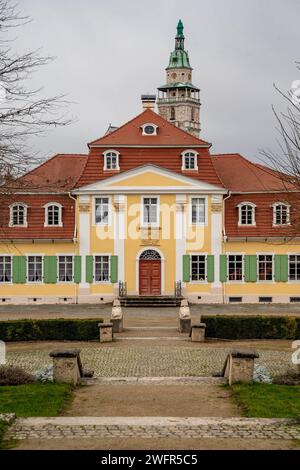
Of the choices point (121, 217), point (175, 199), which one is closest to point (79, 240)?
point (121, 217)

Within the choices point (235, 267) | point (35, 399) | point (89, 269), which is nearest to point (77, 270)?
point (89, 269)

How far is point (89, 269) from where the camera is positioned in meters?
39.1

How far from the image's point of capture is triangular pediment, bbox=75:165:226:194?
1535 inches

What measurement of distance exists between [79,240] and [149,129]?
6.87m

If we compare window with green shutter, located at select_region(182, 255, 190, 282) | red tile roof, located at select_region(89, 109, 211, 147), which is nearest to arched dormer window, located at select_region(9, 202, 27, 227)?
red tile roof, located at select_region(89, 109, 211, 147)

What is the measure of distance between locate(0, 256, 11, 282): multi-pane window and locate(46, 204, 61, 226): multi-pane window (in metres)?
2.76

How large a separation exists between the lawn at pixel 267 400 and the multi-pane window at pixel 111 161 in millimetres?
26079

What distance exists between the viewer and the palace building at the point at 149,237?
3903 cm

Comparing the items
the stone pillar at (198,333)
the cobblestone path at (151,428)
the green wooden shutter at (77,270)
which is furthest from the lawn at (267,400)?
the green wooden shutter at (77,270)

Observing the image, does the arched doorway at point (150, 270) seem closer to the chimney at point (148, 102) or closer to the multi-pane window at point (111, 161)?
the multi-pane window at point (111, 161)

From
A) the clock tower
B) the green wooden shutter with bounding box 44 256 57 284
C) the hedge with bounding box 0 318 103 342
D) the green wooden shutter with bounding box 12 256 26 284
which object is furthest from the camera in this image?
the clock tower

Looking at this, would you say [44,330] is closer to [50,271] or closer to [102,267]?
[50,271]

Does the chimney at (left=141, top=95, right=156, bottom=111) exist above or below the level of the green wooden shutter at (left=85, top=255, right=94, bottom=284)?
above

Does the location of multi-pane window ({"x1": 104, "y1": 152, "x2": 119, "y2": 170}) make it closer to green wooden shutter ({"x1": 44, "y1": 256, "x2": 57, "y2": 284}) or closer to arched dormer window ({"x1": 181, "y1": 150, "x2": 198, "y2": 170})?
arched dormer window ({"x1": 181, "y1": 150, "x2": 198, "y2": 170})
